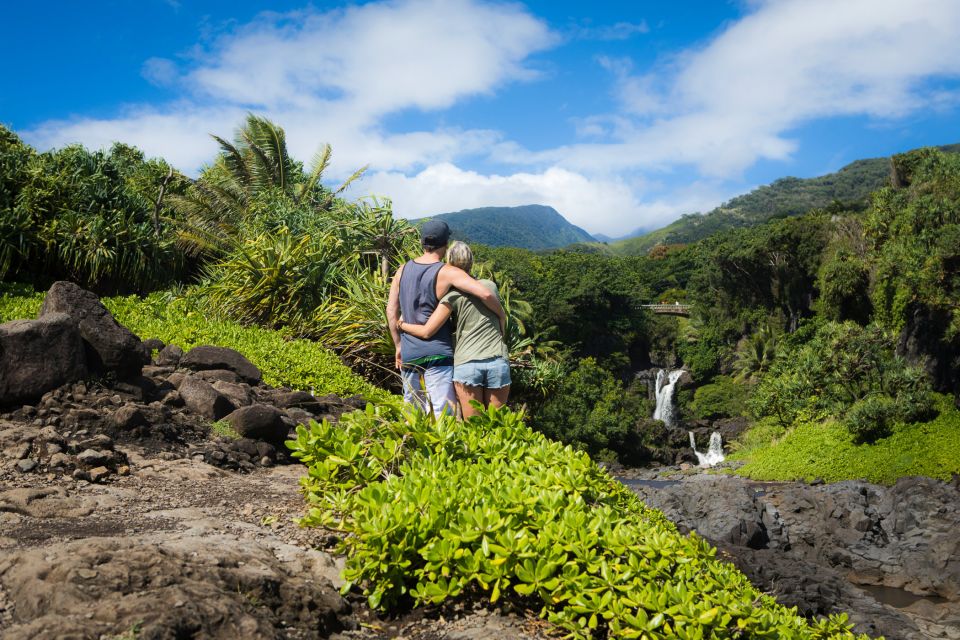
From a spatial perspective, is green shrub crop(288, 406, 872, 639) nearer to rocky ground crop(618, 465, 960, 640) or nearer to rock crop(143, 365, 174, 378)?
rock crop(143, 365, 174, 378)

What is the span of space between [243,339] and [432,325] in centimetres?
485

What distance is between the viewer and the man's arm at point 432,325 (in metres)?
4.08

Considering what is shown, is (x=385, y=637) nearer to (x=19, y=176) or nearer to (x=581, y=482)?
(x=581, y=482)

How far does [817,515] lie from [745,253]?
26.7 meters

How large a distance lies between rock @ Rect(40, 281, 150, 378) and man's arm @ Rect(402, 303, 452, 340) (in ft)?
7.45

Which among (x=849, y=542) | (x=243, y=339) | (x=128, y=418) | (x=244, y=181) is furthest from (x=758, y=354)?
(x=128, y=418)

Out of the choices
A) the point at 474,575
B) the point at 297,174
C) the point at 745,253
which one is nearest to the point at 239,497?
the point at 474,575

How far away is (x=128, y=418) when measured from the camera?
4.41 m

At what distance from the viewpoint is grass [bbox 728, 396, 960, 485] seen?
20391mm

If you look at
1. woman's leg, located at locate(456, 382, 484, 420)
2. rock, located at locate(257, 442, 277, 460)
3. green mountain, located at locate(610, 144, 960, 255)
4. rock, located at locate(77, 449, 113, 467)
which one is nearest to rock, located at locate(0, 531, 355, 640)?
rock, located at locate(77, 449, 113, 467)

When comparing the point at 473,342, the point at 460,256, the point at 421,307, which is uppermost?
the point at 460,256

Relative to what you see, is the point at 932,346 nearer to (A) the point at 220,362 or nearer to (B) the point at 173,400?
(A) the point at 220,362

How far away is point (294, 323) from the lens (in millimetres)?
9695

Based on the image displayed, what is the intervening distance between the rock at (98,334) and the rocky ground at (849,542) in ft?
23.7
